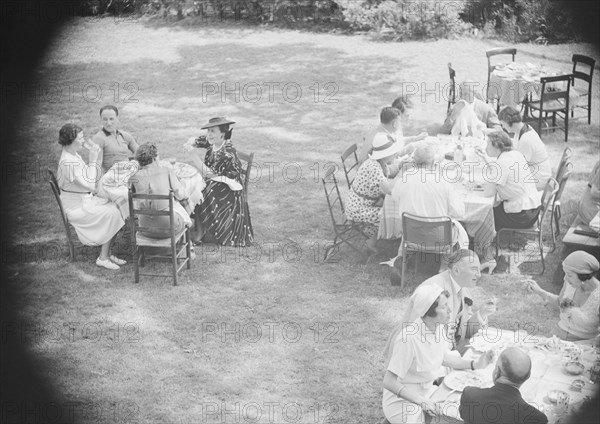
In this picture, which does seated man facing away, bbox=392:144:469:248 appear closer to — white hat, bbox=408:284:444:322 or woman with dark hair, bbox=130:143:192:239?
white hat, bbox=408:284:444:322

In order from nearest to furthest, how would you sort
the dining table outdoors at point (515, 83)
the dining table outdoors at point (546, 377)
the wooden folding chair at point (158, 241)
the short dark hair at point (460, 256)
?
the dining table outdoors at point (546, 377) < the short dark hair at point (460, 256) < the wooden folding chair at point (158, 241) < the dining table outdoors at point (515, 83)

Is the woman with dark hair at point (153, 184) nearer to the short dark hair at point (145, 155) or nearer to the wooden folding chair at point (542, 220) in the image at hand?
the short dark hair at point (145, 155)

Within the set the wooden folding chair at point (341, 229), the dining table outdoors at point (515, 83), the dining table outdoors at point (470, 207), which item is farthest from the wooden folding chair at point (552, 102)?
the wooden folding chair at point (341, 229)

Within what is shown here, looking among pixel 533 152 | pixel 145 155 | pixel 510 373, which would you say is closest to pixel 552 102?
pixel 533 152

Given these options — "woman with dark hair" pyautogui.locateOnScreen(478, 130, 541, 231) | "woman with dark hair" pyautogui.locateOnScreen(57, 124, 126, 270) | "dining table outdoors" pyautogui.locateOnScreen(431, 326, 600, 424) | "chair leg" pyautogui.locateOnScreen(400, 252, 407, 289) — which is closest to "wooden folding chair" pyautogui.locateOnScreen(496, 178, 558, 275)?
"woman with dark hair" pyautogui.locateOnScreen(478, 130, 541, 231)

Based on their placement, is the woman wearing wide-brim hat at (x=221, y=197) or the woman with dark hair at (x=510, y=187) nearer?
the woman with dark hair at (x=510, y=187)

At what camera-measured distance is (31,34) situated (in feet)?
61.0

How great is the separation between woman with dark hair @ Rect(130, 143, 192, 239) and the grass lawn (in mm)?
665

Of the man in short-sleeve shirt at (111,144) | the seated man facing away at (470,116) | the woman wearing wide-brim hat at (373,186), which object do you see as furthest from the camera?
the seated man facing away at (470,116)

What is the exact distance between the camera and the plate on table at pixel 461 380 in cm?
519

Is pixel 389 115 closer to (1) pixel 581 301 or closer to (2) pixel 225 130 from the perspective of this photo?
(2) pixel 225 130

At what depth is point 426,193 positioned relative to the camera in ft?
25.0

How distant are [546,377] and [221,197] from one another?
4863 mm

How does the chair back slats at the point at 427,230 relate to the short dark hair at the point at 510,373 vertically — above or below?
below
